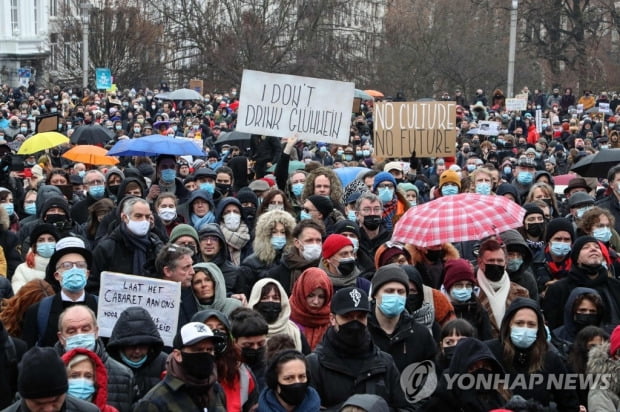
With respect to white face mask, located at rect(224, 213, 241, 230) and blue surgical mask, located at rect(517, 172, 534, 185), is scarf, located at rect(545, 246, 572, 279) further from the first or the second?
blue surgical mask, located at rect(517, 172, 534, 185)

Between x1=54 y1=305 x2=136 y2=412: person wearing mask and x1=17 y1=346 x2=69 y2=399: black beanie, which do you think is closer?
x1=17 y1=346 x2=69 y2=399: black beanie

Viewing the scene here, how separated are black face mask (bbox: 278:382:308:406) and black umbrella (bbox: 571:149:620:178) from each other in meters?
7.63

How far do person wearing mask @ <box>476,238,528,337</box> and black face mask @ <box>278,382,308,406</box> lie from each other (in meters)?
2.33

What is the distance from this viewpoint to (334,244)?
8.66 metres

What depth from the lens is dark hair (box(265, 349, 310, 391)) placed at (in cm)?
650

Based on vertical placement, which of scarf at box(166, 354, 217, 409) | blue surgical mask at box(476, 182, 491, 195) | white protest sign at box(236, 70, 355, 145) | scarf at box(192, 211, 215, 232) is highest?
white protest sign at box(236, 70, 355, 145)

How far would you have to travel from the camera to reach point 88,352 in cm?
646

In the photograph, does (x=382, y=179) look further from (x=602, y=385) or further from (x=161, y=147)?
(x=602, y=385)

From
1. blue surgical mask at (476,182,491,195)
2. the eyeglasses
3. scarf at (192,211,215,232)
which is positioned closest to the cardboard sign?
blue surgical mask at (476,182,491,195)

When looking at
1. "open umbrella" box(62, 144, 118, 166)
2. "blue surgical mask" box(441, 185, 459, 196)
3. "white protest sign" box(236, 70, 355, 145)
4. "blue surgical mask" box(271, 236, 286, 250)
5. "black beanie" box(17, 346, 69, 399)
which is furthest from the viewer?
"open umbrella" box(62, 144, 118, 166)

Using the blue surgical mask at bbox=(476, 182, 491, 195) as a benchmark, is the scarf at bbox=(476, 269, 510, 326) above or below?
below

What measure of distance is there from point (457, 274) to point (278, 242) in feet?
5.47

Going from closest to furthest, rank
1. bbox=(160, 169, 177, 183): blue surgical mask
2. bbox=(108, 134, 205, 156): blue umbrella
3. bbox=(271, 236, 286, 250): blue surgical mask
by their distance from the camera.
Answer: bbox=(271, 236, 286, 250): blue surgical mask → bbox=(160, 169, 177, 183): blue surgical mask → bbox=(108, 134, 205, 156): blue umbrella

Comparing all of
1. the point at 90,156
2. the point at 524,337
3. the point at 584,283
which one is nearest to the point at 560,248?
the point at 584,283
